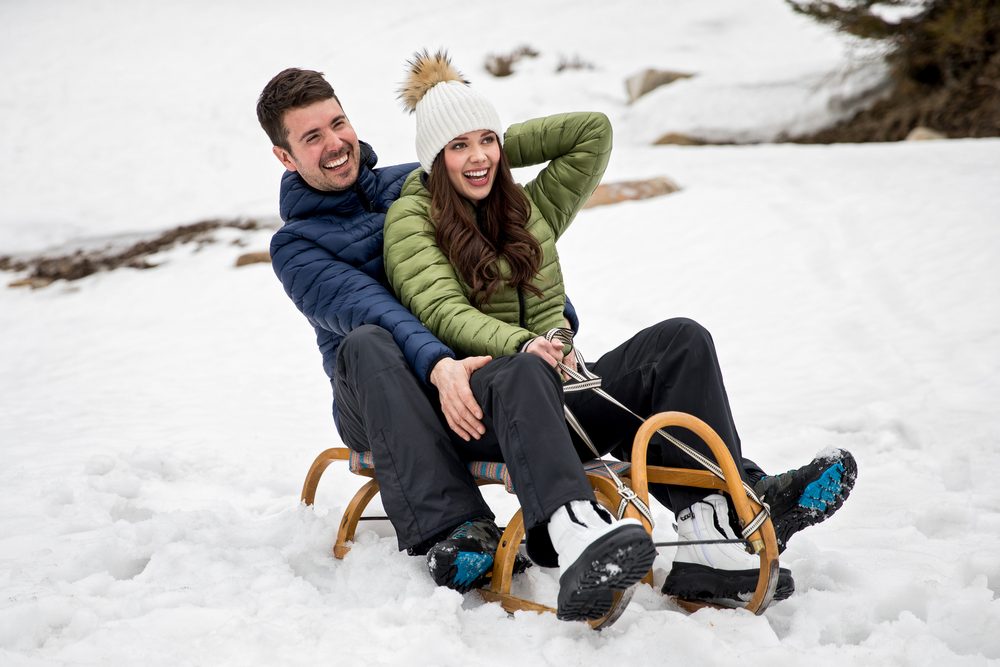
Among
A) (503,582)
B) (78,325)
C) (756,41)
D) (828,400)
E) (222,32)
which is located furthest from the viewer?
(222,32)

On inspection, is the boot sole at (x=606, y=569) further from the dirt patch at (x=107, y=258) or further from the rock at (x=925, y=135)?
the rock at (x=925, y=135)

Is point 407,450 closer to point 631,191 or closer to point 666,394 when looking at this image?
point 666,394

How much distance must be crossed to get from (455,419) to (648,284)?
4571mm

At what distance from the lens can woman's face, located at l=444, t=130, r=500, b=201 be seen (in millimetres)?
2652

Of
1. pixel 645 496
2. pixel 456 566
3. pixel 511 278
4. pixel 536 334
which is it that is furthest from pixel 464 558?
pixel 511 278

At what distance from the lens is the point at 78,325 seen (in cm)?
742

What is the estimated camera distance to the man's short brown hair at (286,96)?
2717mm

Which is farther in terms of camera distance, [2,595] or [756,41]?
[756,41]

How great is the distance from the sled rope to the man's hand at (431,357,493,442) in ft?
0.77

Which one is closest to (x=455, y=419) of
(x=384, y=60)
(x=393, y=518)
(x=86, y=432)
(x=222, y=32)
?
(x=393, y=518)

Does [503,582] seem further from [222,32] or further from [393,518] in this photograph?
[222,32]

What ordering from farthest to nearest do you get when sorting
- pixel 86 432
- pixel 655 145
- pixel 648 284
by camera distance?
pixel 655 145
pixel 648 284
pixel 86 432

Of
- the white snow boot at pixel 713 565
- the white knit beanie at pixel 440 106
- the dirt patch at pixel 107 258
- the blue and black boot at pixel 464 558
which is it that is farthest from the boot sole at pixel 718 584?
the dirt patch at pixel 107 258

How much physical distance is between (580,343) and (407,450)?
3.51 metres
